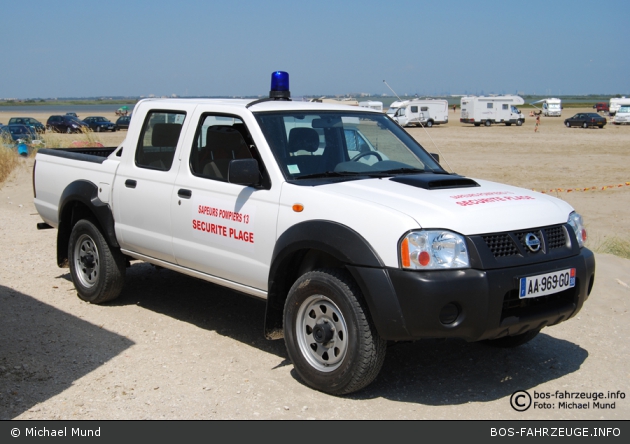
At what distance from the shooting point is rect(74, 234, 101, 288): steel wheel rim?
730 centimetres

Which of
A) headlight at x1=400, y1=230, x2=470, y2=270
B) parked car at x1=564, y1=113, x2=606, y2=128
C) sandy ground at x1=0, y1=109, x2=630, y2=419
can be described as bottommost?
sandy ground at x1=0, y1=109, x2=630, y2=419

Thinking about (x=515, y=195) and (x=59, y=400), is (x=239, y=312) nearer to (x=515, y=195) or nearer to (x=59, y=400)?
(x=59, y=400)

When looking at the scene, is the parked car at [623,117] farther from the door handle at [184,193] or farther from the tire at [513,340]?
the door handle at [184,193]

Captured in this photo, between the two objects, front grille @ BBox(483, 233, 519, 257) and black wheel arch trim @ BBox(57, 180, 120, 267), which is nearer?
front grille @ BBox(483, 233, 519, 257)

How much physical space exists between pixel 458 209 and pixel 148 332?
3.18m

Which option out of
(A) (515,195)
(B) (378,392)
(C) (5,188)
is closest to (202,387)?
(B) (378,392)

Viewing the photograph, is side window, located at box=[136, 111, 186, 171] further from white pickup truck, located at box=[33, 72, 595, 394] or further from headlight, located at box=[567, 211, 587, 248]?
headlight, located at box=[567, 211, 587, 248]

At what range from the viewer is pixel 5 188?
16.3 meters

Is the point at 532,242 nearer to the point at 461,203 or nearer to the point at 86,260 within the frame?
the point at 461,203

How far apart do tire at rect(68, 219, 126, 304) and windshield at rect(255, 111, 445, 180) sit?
2319 mm

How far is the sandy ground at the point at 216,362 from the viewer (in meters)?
4.91

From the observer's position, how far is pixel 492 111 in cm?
6241

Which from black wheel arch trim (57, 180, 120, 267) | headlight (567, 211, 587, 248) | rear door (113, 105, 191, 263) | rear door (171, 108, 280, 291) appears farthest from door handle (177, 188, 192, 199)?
headlight (567, 211, 587, 248)

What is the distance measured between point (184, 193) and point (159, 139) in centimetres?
84
